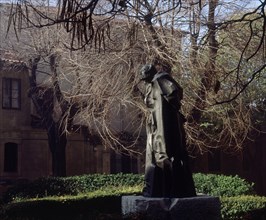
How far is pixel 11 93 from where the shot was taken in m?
28.4

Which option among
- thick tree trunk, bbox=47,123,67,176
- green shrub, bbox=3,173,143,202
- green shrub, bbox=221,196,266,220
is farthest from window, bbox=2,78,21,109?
green shrub, bbox=221,196,266,220

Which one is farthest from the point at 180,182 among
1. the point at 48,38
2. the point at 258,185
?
the point at 258,185

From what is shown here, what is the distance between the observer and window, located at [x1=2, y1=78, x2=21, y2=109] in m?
28.2

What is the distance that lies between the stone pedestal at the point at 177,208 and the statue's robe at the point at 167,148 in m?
0.33

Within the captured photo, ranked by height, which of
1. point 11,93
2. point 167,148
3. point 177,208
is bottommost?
point 177,208

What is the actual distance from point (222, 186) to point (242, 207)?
3.36m

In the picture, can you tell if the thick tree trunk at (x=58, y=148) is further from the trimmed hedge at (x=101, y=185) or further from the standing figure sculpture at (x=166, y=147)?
the standing figure sculpture at (x=166, y=147)

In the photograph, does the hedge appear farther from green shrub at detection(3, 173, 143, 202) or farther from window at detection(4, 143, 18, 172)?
window at detection(4, 143, 18, 172)

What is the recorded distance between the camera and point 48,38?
832 inches

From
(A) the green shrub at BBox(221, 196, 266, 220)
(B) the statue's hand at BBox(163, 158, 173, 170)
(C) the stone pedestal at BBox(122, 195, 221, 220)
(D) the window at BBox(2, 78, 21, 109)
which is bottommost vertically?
(A) the green shrub at BBox(221, 196, 266, 220)

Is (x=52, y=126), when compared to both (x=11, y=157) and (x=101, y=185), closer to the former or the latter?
(x=101, y=185)

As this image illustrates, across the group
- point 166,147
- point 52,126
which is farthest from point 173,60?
point 52,126

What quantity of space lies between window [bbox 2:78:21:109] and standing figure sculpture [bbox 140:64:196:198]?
64.2 feet

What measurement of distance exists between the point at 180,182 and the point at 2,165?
19.7m
